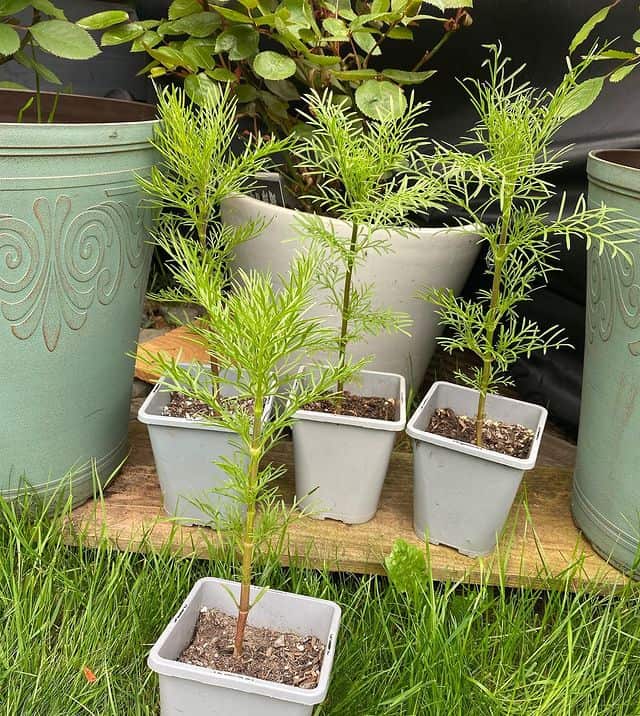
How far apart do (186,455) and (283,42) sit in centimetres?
70

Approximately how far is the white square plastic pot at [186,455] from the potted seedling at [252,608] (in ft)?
0.70

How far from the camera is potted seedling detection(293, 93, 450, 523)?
3.20ft

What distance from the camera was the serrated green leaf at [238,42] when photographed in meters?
1.26

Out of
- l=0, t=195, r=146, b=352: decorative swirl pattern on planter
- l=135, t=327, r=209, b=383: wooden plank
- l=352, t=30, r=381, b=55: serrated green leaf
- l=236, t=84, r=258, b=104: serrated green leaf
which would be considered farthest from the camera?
l=135, t=327, r=209, b=383: wooden plank

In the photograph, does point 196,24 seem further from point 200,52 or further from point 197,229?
point 197,229

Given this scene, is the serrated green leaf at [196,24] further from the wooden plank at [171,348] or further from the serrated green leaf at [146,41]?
the wooden plank at [171,348]

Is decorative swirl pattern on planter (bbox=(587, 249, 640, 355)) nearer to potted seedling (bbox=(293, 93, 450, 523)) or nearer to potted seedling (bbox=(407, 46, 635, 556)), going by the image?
potted seedling (bbox=(407, 46, 635, 556))

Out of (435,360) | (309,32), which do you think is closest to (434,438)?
(309,32)

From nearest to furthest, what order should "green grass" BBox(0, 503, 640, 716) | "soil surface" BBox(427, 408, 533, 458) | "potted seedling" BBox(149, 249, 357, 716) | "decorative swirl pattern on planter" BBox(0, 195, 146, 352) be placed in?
"potted seedling" BBox(149, 249, 357, 716)
"green grass" BBox(0, 503, 640, 716)
"decorative swirl pattern on planter" BBox(0, 195, 146, 352)
"soil surface" BBox(427, 408, 533, 458)

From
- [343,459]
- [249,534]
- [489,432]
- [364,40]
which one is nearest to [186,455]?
[343,459]

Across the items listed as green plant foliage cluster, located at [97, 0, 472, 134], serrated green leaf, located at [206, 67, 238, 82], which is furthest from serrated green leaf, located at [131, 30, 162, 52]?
serrated green leaf, located at [206, 67, 238, 82]

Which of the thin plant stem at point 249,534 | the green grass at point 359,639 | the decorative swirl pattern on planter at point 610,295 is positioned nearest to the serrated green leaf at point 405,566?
the green grass at point 359,639

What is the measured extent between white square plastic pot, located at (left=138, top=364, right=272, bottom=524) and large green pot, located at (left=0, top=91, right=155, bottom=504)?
0.12 metres

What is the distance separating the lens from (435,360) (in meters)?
1.90
